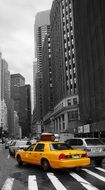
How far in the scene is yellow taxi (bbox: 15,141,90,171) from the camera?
582 inches

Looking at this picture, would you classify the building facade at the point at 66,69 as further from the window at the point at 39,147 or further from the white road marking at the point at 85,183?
the white road marking at the point at 85,183

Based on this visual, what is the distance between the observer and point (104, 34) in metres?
57.6

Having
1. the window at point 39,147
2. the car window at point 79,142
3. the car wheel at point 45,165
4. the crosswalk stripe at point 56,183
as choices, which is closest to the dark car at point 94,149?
the car window at point 79,142

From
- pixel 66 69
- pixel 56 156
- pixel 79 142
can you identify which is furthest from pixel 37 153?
pixel 66 69

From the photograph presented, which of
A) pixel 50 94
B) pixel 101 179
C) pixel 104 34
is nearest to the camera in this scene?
pixel 101 179

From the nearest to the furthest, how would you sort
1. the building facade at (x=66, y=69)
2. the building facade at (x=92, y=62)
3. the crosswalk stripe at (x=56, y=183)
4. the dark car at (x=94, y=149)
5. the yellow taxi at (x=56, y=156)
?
the crosswalk stripe at (x=56, y=183) < the yellow taxi at (x=56, y=156) < the dark car at (x=94, y=149) < the building facade at (x=92, y=62) < the building facade at (x=66, y=69)

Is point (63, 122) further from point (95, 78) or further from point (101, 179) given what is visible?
point (101, 179)

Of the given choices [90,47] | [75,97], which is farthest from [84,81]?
[75,97]

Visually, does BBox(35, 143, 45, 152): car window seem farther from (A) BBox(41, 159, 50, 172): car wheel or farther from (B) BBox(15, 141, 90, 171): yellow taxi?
(A) BBox(41, 159, 50, 172): car wheel

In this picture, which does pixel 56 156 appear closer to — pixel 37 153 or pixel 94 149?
Result: pixel 37 153

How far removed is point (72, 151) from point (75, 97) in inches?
3715

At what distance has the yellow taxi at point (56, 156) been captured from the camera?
1478 cm

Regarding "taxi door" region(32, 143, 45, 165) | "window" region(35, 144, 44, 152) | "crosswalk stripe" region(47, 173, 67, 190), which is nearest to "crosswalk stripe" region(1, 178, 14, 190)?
"crosswalk stripe" region(47, 173, 67, 190)

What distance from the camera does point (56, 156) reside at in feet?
49.0
